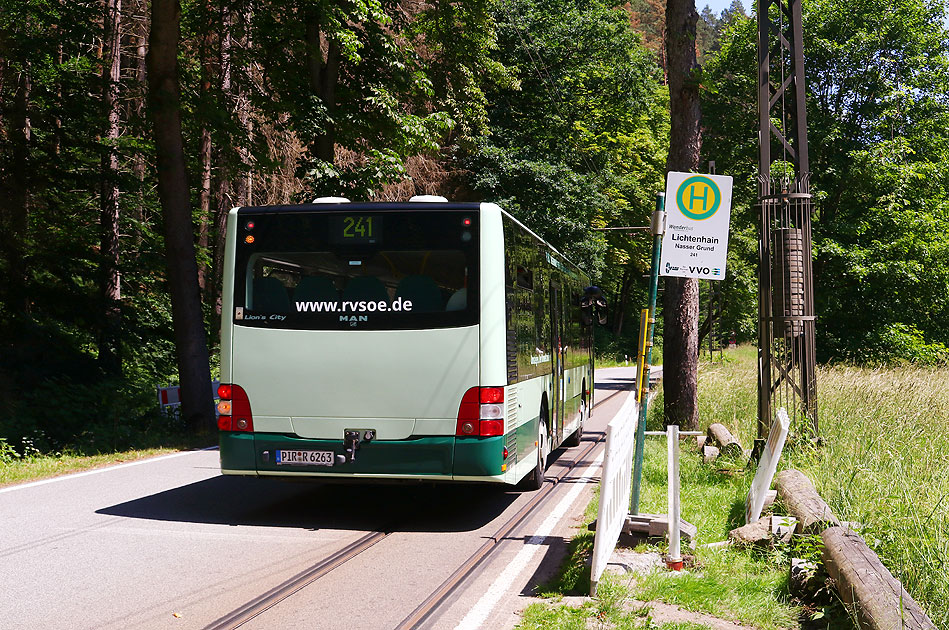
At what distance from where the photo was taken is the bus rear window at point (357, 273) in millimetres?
8469

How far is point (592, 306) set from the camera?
15531 mm

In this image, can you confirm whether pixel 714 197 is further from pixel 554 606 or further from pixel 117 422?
pixel 117 422

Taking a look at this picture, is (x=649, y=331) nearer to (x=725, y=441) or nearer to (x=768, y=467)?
(x=768, y=467)

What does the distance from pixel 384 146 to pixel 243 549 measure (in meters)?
13.0

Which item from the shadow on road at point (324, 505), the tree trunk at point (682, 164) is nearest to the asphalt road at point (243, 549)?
the shadow on road at point (324, 505)

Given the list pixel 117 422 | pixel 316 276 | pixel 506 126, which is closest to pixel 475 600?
pixel 316 276

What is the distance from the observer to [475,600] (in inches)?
238

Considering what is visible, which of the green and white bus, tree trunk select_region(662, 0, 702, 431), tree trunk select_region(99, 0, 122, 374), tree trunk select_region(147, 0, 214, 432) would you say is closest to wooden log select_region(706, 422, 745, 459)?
tree trunk select_region(662, 0, 702, 431)

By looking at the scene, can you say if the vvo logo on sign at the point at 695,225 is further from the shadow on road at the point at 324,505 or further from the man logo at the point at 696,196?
the shadow on road at the point at 324,505

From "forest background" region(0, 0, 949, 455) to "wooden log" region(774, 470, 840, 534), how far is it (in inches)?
263

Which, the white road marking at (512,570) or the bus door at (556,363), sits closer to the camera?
the white road marking at (512,570)

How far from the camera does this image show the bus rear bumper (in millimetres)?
8312

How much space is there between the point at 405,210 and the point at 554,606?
418cm

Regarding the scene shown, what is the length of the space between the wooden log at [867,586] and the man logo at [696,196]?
2761 mm
